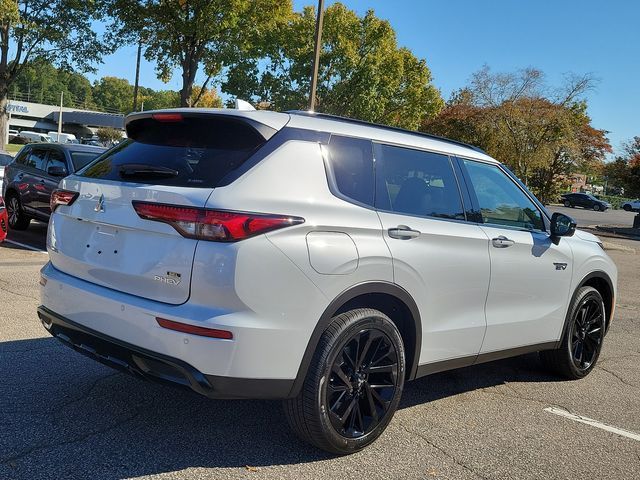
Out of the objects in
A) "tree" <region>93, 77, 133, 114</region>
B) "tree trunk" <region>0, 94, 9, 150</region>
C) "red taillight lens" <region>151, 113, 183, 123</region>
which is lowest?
"red taillight lens" <region>151, 113, 183, 123</region>

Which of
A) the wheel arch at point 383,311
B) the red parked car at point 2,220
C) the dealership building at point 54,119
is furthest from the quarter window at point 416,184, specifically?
the dealership building at point 54,119

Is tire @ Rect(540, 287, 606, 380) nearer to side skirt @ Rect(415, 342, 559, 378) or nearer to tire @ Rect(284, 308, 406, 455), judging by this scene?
side skirt @ Rect(415, 342, 559, 378)

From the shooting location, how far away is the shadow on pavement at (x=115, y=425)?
10.3 ft

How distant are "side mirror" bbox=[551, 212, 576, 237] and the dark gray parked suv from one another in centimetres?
809

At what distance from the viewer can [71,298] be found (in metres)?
3.45

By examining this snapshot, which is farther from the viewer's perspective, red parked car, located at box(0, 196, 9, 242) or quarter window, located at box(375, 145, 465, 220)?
red parked car, located at box(0, 196, 9, 242)

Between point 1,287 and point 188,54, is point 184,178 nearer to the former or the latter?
point 1,287

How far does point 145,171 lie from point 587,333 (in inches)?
162

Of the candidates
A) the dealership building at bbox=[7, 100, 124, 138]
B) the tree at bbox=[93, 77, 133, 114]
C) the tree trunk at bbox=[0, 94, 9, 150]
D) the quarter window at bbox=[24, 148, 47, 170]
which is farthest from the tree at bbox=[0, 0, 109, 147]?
the tree at bbox=[93, 77, 133, 114]

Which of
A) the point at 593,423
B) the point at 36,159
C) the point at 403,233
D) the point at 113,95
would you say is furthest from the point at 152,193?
the point at 113,95

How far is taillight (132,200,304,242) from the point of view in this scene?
292 centimetres

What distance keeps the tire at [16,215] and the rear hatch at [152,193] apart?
29.3 ft

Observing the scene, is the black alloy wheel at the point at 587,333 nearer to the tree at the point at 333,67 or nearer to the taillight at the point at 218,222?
the taillight at the point at 218,222

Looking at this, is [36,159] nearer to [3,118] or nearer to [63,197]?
[63,197]
